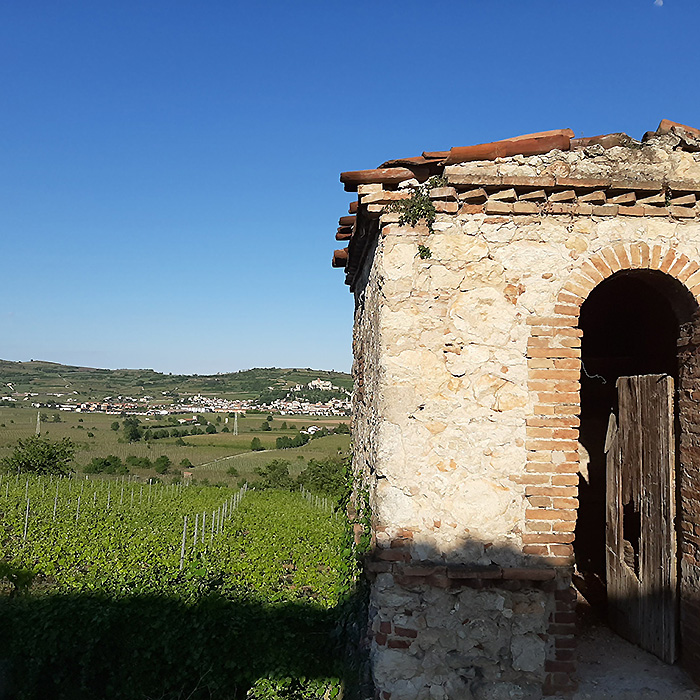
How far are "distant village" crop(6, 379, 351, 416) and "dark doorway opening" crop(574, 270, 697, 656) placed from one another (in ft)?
234

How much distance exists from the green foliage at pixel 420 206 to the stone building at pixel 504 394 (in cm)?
1

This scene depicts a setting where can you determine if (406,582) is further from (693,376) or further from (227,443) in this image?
(227,443)

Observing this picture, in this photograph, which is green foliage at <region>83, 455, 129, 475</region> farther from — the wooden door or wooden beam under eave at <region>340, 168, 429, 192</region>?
wooden beam under eave at <region>340, 168, 429, 192</region>

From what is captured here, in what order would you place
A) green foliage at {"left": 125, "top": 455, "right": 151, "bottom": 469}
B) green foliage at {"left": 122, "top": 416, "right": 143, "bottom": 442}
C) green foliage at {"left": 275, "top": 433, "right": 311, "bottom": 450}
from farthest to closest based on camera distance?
green foliage at {"left": 122, "top": 416, "right": 143, "bottom": 442} → green foliage at {"left": 275, "top": 433, "right": 311, "bottom": 450} → green foliage at {"left": 125, "top": 455, "right": 151, "bottom": 469}

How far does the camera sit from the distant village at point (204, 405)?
251 ft

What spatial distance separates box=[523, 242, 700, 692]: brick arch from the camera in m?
3.45

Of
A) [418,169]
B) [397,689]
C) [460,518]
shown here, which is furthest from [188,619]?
[418,169]

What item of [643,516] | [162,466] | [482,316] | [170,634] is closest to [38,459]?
[162,466]

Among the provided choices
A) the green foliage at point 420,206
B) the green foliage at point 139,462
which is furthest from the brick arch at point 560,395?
the green foliage at point 139,462

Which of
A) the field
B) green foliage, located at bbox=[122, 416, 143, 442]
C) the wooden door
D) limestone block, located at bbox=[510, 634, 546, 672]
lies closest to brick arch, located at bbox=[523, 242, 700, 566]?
limestone block, located at bbox=[510, 634, 546, 672]

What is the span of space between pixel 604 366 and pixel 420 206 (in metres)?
3.06

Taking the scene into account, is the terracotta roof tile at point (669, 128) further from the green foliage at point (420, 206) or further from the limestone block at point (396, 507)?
the limestone block at point (396, 507)

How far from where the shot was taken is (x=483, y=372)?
3.59 metres

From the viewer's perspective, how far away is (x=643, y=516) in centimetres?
411
